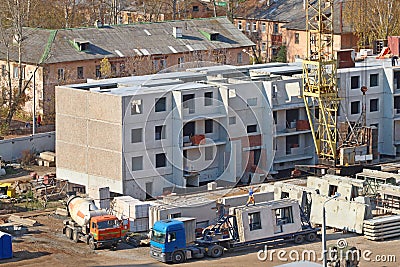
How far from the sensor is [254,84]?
47.9 m

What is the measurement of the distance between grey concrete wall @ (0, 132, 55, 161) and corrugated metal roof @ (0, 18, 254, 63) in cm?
910

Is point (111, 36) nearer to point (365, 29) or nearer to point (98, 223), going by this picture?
point (365, 29)

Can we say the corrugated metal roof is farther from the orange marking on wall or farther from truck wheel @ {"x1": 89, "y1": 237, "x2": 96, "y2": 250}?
truck wheel @ {"x1": 89, "y1": 237, "x2": 96, "y2": 250}

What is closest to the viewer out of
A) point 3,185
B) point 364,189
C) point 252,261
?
point 252,261

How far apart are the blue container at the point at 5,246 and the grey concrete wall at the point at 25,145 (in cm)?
1622

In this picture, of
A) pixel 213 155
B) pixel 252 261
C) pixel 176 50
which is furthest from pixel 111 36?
pixel 252 261

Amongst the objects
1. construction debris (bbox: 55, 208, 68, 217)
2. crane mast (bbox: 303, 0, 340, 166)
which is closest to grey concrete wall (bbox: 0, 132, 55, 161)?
construction debris (bbox: 55, 208, 68, 217)

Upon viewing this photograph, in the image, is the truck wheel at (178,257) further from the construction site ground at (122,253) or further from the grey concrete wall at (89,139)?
the grey concrete wall at (89,139)

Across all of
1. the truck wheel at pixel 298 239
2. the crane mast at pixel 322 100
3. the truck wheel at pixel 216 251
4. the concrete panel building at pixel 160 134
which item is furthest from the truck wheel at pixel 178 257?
the crane mast at pixel 322 100

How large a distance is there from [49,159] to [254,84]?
9.84m

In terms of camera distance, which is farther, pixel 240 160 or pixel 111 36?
pixel 111 36

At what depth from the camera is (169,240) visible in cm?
3534

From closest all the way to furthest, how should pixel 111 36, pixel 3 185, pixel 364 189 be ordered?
Result: 1. pixel 364 189
2. pixel 3 185
3. pixel 111 36

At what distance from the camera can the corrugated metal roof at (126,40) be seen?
63.3 meters
